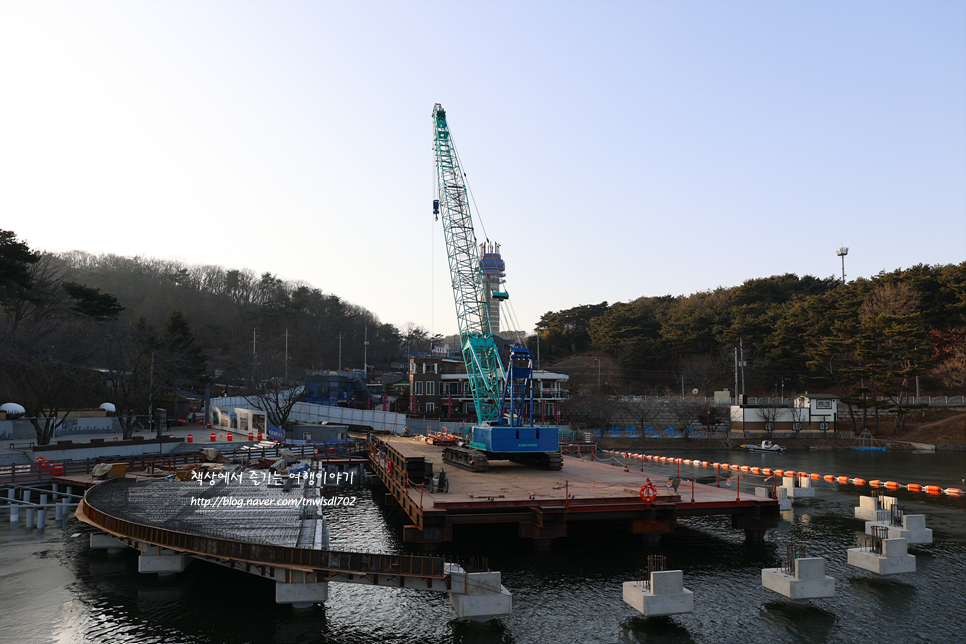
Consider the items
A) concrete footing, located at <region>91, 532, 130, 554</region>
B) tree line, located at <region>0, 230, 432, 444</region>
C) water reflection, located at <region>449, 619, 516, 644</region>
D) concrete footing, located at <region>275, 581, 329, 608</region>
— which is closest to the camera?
water reflection, located at <region>449, 619, 516, 644</region>

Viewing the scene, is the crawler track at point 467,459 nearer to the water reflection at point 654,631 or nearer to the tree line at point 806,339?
the water reflection at point 654,631

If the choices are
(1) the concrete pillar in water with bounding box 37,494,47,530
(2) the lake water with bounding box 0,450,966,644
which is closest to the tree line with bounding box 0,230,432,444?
(1) the concrete pillar in water with bounding box 37,494,47,530

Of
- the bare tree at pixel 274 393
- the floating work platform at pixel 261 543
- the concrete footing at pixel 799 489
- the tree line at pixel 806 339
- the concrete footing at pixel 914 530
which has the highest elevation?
the tree line at pixel 806 339

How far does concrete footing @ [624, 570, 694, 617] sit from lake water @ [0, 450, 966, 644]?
1.73 feet

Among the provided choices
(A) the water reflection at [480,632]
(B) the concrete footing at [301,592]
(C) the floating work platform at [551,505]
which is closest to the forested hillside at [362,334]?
(C) the floating work platform at [551,505]

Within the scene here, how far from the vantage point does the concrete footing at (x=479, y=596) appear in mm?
17453

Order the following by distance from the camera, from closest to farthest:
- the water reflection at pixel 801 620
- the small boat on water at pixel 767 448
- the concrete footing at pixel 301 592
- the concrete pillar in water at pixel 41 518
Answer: the water reflection at pixel 801 620 < the concrete footing at pixel 301 592 < the concrete pillar in water at pixel 41 518 < the small boat on water at pixel 767 448

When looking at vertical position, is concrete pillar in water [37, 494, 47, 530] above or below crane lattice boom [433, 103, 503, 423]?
below

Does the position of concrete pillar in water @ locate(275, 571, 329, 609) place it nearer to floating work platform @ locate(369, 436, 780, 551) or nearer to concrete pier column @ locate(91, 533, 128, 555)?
floating work platform @ locate(369, 436, 780, 551)

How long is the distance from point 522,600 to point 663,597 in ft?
15.4

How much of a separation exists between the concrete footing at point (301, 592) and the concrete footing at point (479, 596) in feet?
13.1

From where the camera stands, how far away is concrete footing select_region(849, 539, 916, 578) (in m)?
22.9

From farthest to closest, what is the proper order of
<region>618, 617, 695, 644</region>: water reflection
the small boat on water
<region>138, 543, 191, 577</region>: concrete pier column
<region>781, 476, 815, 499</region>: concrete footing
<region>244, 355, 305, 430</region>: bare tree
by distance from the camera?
the small boat on water
<region>244, 355, 305, 430</region>: bare tree
<region>781, 476, 815, 499</region>: concrete footing
<region>138, 543, 191, 577</region>: concrete pier column
<region>618, 617, 695, 644</region>: water reflection

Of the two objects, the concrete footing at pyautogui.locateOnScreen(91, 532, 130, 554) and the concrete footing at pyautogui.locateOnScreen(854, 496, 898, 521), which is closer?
the concrete footing at pyautogui.locateOnScreen(91, 532, 130, 554)
